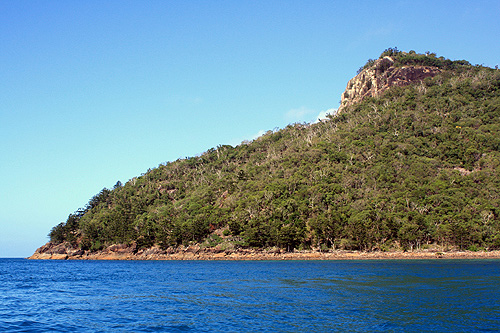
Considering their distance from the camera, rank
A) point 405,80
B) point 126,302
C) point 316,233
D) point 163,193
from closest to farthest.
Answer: point 126,302
point 316,233
point 163,193
point 405,80

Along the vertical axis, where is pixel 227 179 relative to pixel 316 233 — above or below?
above

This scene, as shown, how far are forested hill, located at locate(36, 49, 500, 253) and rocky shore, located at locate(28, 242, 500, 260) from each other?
6.67ft

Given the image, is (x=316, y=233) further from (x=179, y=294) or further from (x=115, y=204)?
(x=115, y=204)

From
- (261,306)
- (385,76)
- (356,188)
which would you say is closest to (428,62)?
(385,76)

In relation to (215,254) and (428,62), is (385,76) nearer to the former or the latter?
(428,62)

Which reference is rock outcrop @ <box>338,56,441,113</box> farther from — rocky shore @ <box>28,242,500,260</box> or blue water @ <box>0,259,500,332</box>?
blue water @ <box>0,259,500,332</box>

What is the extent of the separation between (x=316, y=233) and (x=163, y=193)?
9082cm

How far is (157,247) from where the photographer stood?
119938mm

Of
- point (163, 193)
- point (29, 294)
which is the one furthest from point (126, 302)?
point (163, 193)

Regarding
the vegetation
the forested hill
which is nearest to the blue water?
the forested hill

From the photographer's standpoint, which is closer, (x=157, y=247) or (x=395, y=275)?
(x=395, y=275)

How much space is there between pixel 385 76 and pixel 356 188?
9288 cm

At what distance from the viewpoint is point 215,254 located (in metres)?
108

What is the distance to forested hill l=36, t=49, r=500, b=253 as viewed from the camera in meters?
95.4
